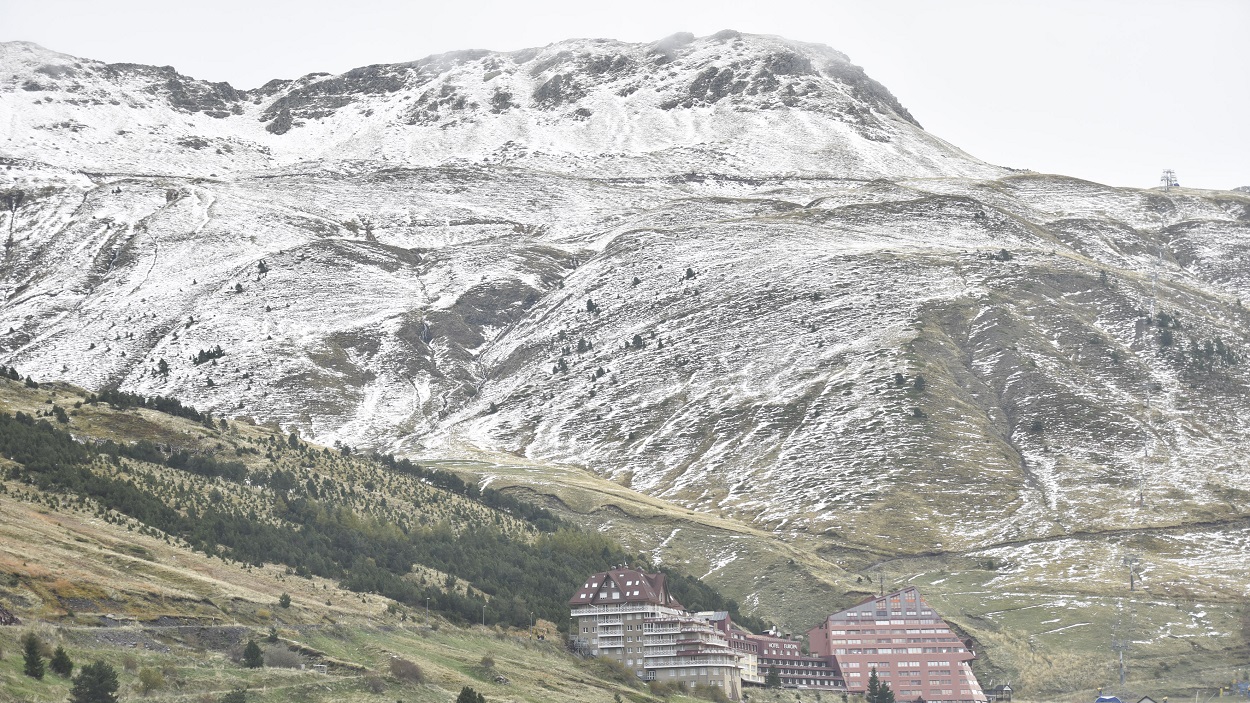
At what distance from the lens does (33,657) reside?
2468 inches

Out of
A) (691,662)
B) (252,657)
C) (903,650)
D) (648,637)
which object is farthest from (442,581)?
(903,650)

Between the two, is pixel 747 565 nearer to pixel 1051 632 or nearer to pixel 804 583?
pixel 804 583

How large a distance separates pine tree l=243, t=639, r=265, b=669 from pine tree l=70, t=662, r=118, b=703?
14.7m

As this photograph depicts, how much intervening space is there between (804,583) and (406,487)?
4794 centimetres

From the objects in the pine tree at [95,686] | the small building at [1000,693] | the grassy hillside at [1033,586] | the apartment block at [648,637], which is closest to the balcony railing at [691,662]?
the apartment block at [648,637]

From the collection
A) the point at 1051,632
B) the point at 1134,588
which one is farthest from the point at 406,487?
the point at 1134,588

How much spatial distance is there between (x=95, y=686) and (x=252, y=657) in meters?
16.7

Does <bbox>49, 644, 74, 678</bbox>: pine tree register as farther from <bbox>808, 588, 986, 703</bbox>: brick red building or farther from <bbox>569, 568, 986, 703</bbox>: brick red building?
<bbox>808, 588, 986, 703</bbox>: brick red building

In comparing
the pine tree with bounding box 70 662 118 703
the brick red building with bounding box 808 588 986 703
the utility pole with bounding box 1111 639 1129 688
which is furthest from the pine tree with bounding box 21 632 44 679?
the utility pole with bounding box 1111 639 1129 688

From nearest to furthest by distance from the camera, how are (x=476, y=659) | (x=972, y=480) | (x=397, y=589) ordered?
(x=476, y=659), (x=397, y=589), (x=972, y=480)

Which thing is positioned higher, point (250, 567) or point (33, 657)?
point (33, 657)

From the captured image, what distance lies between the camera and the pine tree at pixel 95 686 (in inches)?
2406

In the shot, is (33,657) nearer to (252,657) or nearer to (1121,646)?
(252,657)

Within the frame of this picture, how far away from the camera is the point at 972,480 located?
18962 cm
